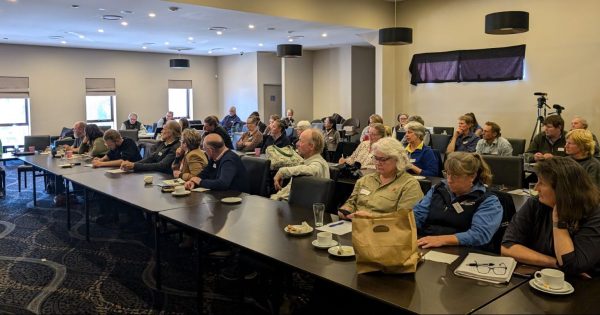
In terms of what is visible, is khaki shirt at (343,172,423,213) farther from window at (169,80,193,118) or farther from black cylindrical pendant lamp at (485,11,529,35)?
window at (169,80,193,118)

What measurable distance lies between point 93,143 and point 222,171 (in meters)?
3.47

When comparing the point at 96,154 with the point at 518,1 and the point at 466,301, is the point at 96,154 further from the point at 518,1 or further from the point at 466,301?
the point at 518,1

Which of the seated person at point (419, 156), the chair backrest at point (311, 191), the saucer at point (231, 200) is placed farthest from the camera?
the seated person at point (419, 156)

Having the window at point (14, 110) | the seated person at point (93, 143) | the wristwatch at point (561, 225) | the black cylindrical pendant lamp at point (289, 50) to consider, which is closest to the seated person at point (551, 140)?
the wristwatch at point (561, 225)

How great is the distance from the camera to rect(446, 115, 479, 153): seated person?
672cm

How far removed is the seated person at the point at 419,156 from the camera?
16.4 feet

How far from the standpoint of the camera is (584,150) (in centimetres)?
418

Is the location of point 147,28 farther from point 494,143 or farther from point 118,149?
point 494,143

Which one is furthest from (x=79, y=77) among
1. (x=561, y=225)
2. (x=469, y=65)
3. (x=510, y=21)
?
(x=561, y=225)

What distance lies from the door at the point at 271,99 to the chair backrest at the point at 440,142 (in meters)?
8.03

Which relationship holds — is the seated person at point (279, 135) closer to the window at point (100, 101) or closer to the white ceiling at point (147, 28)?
the white ceiling at point (147, 28)

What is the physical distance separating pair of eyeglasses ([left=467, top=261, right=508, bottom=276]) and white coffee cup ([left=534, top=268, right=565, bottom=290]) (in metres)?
0.16

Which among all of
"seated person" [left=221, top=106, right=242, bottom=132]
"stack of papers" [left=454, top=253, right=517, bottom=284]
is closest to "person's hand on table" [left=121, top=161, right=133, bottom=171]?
"stack of papers" [left=454, top=253, right=517, bottom=284]

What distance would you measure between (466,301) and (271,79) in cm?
1361
